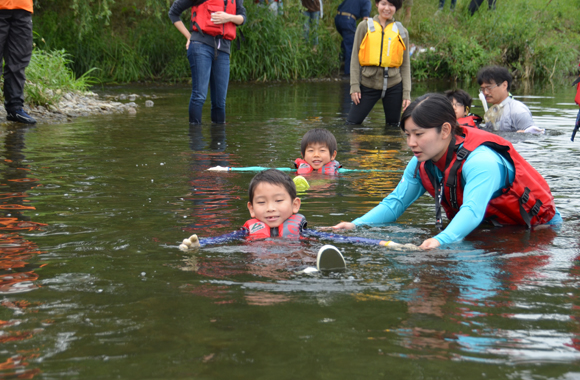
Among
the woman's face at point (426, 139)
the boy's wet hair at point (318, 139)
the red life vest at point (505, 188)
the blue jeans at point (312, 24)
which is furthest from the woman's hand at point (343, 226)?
the blue jeans at point (312, 24)

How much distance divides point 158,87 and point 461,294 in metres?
15.9

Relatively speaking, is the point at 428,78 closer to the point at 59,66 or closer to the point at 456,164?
the point at 59,66

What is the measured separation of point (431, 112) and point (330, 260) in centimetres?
119

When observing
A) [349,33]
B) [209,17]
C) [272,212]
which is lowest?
[272,212]

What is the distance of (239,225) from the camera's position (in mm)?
5105

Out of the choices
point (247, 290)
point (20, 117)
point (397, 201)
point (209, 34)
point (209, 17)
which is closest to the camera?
point (247, 290)

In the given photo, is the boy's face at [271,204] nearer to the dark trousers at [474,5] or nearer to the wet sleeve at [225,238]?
the wet sleeve at [225,238]

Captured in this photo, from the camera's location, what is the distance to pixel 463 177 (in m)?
4.44

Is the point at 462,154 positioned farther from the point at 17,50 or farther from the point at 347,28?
the point at 347,28

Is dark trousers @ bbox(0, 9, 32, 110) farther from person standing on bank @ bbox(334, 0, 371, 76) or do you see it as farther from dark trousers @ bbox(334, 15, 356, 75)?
dark trousers @ bbox(334, 15, 356, 75)

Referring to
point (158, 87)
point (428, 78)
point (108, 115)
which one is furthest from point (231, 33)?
point (428, 78)

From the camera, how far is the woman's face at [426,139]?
434cm

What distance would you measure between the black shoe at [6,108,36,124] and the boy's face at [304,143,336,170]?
4.94m

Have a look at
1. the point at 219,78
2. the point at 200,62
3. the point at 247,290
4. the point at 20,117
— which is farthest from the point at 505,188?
the point at 20,117
